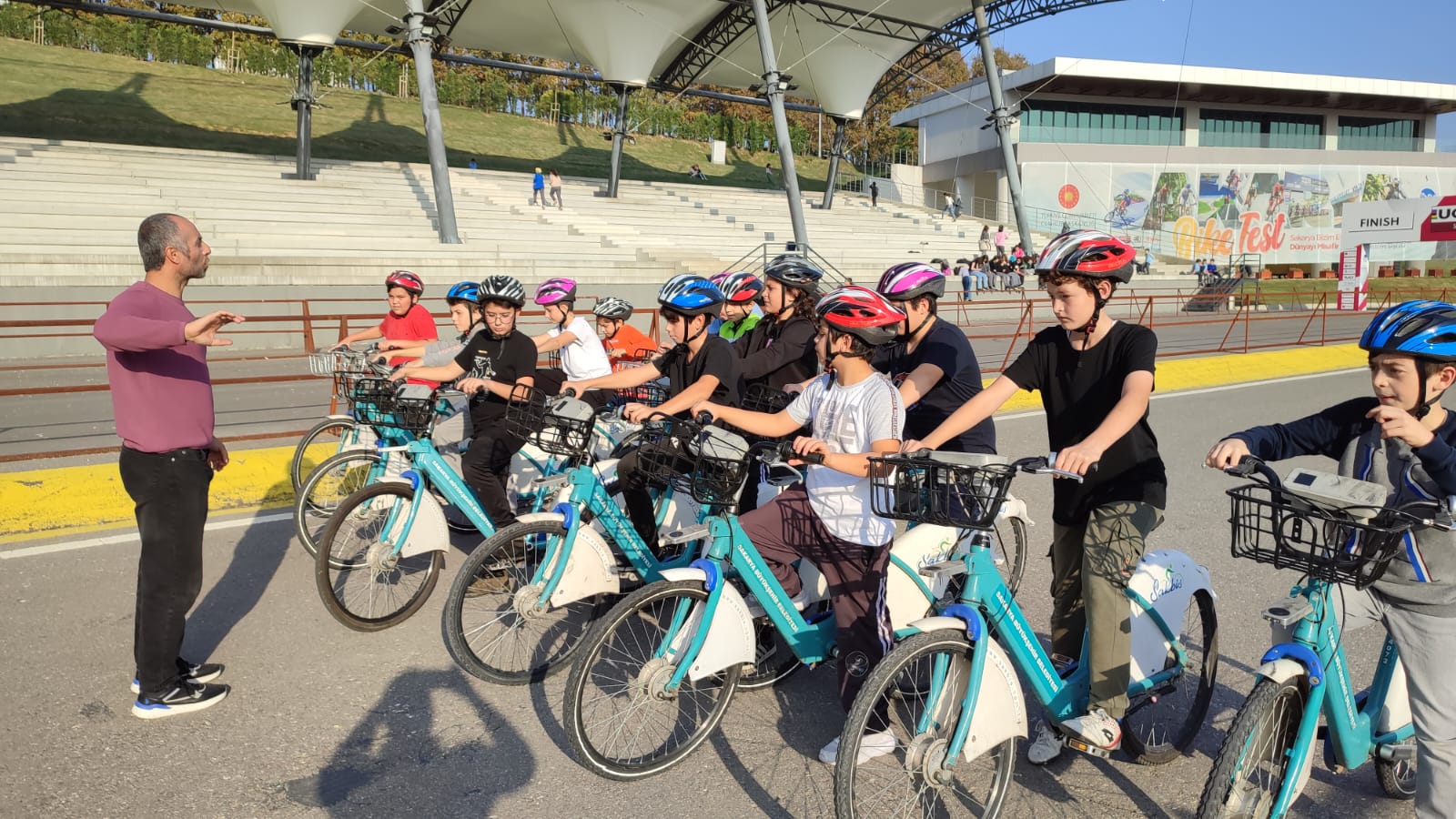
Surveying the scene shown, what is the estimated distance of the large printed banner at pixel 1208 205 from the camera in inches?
2179

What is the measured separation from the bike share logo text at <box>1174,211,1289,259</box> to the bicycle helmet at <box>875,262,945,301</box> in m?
57.7

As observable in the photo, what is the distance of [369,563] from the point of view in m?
5.09

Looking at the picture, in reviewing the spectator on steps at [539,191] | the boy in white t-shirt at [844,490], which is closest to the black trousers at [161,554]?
the boy in white t-shirt at [844,490]

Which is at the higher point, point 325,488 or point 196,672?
point 325,488

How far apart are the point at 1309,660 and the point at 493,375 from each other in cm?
443

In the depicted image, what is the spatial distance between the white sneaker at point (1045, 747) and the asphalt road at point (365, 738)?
0.16 feet

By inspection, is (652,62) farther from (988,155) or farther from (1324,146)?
(1324,146)

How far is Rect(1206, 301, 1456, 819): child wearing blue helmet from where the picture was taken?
2717mm

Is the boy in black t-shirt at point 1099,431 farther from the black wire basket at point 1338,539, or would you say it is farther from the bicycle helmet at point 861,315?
the black wire basket at point 1338,539

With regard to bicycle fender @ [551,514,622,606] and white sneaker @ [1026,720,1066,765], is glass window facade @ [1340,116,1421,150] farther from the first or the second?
bicycle fender @ [551,514,622,606]

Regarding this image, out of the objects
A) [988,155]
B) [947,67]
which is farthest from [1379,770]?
[947,67]

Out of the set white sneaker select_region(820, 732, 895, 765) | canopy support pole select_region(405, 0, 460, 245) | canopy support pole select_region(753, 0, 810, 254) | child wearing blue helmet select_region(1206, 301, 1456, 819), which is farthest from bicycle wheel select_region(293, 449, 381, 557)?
canopy support pole select_region(753, 0, 810, 254)

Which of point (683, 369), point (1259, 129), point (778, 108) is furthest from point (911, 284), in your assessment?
point (1259, 129)

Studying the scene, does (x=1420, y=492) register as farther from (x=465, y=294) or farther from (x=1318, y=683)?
(x=465, y=294)
